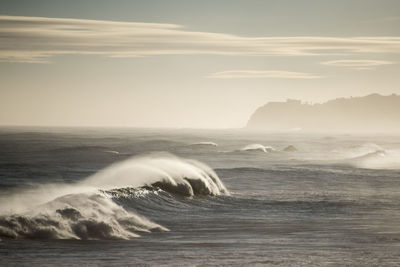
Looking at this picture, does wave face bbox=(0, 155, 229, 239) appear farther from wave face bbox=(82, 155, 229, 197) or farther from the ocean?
wave face bbox=(82, 155, 229, 197)

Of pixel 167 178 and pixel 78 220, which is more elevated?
pixel 167 178

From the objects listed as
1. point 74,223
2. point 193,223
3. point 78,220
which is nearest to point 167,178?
point 193,223

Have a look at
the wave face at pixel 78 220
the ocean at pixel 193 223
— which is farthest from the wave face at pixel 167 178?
the wave face at pixel 78 220

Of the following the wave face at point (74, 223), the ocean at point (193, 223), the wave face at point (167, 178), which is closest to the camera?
the ocean at point (193, 223)

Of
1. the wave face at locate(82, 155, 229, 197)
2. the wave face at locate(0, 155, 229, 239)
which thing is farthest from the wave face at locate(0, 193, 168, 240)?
the wave face at locate(82, 155, 229, 197)

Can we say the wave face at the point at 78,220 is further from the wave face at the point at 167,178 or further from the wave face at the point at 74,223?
the wave face at the point at 167,178

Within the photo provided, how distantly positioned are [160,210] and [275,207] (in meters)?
5.28

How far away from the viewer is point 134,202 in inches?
1331

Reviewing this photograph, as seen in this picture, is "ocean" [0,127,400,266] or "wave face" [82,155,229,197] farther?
"wave face" [82,155,229,197]

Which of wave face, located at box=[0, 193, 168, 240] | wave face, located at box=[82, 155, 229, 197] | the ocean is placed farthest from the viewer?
wave face, located at box=[82, 155, 229, 197]

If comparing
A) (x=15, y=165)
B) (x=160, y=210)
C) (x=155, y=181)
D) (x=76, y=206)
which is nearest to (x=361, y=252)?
(x=76, y=206)

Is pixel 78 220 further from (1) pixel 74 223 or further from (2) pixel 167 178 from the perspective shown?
(2) pixel 167 178


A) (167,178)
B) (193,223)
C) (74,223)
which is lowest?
(193,223)

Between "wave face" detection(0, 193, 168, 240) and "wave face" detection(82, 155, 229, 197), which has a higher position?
"wave face" detection(82, 155, 229, 197)
